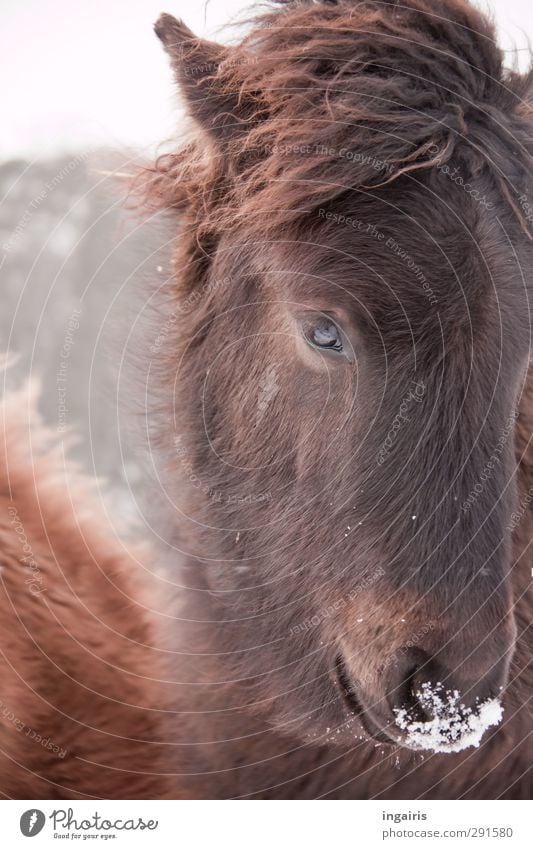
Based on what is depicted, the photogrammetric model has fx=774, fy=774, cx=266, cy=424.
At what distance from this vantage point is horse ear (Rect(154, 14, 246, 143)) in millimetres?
1356

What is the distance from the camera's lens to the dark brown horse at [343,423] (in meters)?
1.16

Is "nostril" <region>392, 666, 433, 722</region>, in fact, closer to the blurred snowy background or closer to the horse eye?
the horse eye

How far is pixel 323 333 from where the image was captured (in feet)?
4.04

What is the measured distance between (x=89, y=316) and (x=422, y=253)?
1.97m

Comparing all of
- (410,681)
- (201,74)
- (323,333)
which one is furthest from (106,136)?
(410,681)

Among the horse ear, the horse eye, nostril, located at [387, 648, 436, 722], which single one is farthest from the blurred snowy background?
nostril, located at [387, 648, 436, 722]

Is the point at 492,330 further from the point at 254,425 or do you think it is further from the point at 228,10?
the point at 228,10

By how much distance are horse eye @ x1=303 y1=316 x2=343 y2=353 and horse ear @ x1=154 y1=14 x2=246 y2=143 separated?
0.39 metres

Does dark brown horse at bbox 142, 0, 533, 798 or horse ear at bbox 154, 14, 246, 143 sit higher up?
horse ear at bbox 154, 14, 246, 143

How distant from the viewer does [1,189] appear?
9.51ft

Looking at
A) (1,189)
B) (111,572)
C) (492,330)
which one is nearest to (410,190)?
(492,330)

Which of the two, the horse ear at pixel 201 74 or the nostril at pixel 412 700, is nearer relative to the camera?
the nostril at pixel 412 700
